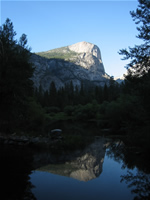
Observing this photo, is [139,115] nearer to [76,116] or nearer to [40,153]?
[40,153]

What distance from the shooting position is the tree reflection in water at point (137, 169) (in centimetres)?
852

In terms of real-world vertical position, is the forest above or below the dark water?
above

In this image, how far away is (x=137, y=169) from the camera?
37.6 ft

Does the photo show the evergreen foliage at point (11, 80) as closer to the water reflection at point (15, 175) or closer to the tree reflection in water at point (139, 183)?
the water reflection at point (15, 175)

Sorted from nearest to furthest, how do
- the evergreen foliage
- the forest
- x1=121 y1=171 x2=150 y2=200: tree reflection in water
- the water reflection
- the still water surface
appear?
1. the water reflection
2. the still water surface
3. x1=121 y1=171 x2=150 y2=200: tree reflection in water
4. the forest
5. the evergreen foliage

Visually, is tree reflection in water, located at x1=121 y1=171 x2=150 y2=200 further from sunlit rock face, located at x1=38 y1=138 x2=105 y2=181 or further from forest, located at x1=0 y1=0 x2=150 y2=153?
forest, located at x1=0 y1=0 x2=150 y2=153

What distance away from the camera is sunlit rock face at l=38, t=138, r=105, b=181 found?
10672 millimetres

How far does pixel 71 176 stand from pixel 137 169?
4091 mm

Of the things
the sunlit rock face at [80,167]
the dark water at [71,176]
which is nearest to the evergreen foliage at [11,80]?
the dark water at [71,176]

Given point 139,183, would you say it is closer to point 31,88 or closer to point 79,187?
point 79,187

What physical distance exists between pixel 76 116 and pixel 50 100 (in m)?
35.2

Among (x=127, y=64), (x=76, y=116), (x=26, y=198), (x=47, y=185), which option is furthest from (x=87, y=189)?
(x=76, y=116)

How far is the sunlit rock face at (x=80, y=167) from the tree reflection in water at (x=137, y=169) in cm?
144

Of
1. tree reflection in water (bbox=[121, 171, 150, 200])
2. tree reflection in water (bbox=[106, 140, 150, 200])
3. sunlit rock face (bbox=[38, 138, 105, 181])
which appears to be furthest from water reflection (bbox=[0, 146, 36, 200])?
tree reflection in water (bbox=[106, 140, 150, 200])
